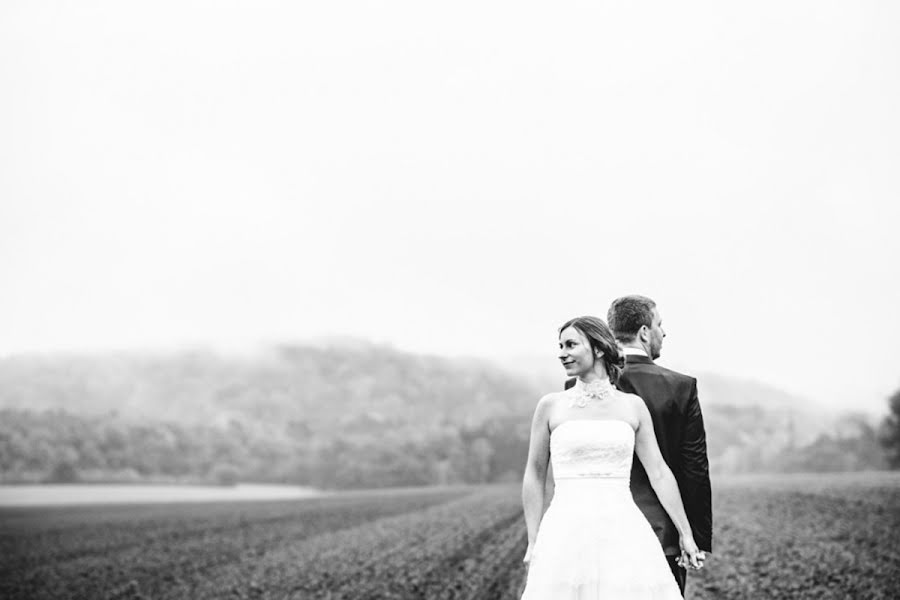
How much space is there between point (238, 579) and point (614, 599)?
54.7 ft

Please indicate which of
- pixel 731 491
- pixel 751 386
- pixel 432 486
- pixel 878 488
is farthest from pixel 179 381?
pixel 878 488

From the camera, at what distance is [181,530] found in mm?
Answer: 36156

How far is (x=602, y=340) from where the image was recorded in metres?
4.45

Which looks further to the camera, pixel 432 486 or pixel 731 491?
pixel 432 486

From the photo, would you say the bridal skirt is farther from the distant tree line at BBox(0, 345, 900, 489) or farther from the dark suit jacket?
the distant tree line at BBox(0, 345, 900, 489)

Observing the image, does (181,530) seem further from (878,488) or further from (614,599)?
(614,599)

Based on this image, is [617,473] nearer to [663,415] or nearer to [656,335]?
[663,415]

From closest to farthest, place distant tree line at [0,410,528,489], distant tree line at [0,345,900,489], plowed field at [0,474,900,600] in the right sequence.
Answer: plowed field at [0,474,900,600] → distant tree line at [0,345,900,489] → distant tree line at [0,410,528,489]

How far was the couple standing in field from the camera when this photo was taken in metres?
Answer: 4.41

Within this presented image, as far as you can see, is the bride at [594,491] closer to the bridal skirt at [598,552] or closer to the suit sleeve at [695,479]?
the bridal skirt at [598,552]

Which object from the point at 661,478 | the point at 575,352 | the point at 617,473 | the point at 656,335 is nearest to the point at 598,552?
the point at 617,473

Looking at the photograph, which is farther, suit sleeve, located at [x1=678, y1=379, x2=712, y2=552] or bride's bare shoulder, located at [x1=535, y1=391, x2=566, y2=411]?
suit sleeve, located at [x1=678, y1=379, x2=712, y2=552]

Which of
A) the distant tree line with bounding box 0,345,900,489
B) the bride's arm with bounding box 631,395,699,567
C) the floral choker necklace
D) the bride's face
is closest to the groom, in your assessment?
the bride's arm with bounding box 631,395,699,567

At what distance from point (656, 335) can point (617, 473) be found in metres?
0.80
